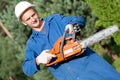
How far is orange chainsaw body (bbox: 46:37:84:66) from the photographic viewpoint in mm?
4402

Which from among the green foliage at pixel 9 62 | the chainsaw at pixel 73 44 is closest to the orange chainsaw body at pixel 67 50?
the chainsaw at pixel 73 44

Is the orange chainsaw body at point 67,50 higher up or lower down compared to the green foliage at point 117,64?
higher up

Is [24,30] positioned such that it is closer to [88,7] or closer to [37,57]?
[88,7]

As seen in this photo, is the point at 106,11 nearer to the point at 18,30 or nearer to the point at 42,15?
the point at 42,15

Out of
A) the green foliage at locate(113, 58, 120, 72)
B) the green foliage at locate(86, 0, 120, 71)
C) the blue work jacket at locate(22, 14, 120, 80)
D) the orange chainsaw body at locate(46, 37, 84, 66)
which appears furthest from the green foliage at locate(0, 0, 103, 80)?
the orange chainsaw body at locate(46, 37, 84, 66)

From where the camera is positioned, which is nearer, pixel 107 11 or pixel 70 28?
pixel 70 28

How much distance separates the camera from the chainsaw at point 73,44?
14.3ft

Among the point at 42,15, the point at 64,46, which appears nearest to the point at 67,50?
the point at 64,46

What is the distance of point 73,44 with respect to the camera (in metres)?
4.42

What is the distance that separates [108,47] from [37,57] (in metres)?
9.23

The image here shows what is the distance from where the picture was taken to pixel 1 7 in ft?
42.7

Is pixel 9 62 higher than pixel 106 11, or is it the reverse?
pixel 106 11

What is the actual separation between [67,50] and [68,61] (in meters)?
0.15

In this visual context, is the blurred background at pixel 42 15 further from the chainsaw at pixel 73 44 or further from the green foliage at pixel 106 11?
the chainsaw at pixel 73 44
